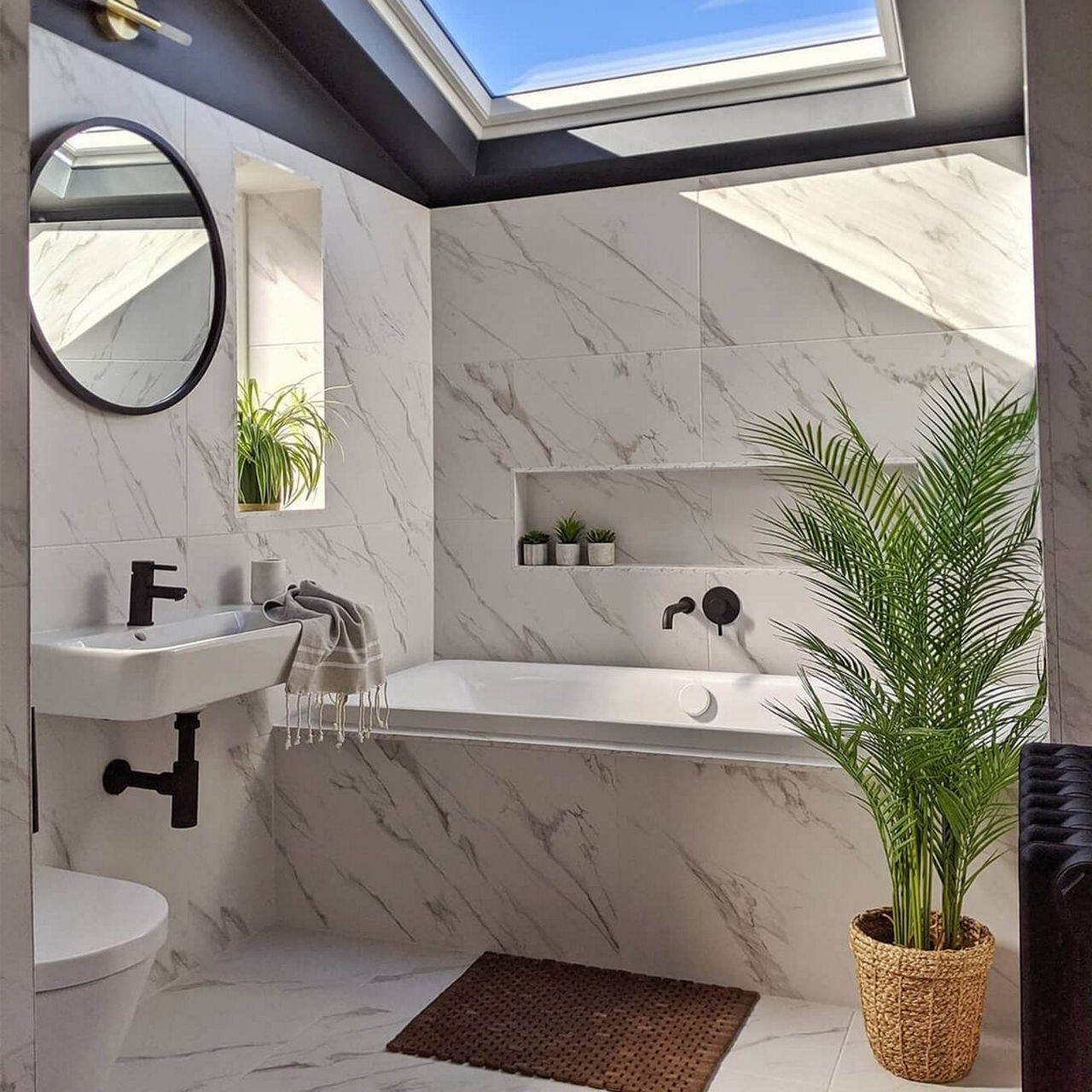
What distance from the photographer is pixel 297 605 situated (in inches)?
115

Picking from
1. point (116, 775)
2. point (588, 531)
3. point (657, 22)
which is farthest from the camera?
point (588, 531)

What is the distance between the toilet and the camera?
1896 millimetres

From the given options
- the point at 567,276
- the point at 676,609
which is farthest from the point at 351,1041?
the point at 567,276

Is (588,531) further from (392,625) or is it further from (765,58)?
(765,58)

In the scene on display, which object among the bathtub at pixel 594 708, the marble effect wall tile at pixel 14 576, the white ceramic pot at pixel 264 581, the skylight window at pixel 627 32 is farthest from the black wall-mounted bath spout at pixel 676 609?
the marble effect wall tile at pixel 14 576

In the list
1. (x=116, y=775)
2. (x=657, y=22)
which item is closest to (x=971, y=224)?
(x=657, y=22)

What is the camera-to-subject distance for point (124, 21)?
274cm

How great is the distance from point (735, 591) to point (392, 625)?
1200 mm

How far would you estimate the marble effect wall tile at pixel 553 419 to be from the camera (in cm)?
396

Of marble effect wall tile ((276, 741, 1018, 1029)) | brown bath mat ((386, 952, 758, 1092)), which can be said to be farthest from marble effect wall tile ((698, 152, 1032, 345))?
brown bath mat ((386, 952, 758, 1092))

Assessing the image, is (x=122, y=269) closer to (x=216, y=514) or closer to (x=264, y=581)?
(x=216, y=514)

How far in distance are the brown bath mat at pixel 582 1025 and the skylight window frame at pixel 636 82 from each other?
2.72 metres

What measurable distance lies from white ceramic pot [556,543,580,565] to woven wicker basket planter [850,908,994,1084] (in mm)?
1936

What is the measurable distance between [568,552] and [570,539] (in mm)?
52
